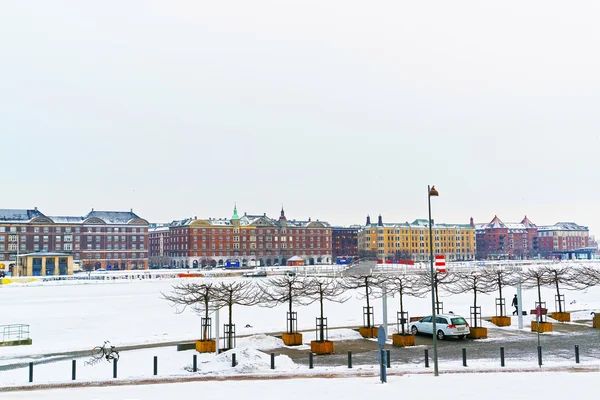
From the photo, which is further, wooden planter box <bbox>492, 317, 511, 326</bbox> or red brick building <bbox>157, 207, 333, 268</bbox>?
Answer: red brick building <bbox>157, 207, 333, 268</bbox>

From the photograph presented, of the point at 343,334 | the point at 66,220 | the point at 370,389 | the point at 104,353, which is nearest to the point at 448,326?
the point at 343,334

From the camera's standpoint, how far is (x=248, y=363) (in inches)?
866

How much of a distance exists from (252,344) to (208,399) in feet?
39.5

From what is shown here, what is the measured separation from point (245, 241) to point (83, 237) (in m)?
48.7

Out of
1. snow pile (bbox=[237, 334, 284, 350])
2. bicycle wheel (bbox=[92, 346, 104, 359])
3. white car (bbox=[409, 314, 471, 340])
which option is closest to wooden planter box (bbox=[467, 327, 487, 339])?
white car (bbox=[409, 314, 471, 340])

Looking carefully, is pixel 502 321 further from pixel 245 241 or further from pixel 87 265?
pixel 245 241

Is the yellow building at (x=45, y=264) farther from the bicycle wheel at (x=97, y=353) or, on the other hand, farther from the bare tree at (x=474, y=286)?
the bicycle wheel at (x=97, y=353)

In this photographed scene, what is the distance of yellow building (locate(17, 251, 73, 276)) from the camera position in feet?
374

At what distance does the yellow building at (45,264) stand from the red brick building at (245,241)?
184 ft

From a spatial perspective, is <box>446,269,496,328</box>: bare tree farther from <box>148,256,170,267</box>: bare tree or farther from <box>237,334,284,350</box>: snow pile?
<box>148,256,170,267</box>: bare tree

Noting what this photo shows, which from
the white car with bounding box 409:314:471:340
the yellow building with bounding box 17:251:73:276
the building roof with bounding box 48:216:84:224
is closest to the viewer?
the white car with bounding box 409:314:471:340

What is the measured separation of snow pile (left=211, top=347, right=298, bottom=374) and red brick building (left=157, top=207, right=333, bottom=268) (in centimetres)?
14785

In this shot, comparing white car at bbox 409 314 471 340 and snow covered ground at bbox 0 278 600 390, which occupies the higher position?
white car at bbox 409 314 471 340

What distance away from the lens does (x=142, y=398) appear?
16797mm
